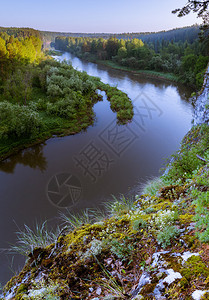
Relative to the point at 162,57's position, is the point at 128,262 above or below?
below

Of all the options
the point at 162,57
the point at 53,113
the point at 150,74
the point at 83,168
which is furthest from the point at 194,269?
the point at 162,57

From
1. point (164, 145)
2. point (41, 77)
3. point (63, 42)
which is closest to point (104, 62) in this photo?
point (41, 77)

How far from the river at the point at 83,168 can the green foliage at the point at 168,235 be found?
19.6 feet

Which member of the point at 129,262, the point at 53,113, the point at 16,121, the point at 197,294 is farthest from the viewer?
the point at 53,113

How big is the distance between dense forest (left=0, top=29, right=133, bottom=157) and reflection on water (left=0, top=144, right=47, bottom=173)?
87 cm

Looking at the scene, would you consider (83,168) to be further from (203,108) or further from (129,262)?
(129,262)

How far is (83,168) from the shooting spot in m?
13.4

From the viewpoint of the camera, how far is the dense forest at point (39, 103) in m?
15.5

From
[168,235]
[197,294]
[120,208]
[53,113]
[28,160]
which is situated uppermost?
[53,113]

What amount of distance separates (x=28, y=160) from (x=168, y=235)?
1436cm

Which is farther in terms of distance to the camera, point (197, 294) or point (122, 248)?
point (122, 248)

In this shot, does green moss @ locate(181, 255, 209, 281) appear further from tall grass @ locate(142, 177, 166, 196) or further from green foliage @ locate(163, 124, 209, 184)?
green foliage @ locate(163, 124, 209, 184)

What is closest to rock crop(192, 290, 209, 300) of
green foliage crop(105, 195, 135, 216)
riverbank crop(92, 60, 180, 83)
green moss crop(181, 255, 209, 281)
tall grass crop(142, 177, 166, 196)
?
green moss crop(181, 255, 209, 281)

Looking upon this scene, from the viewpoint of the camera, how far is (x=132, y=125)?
2023 cm
